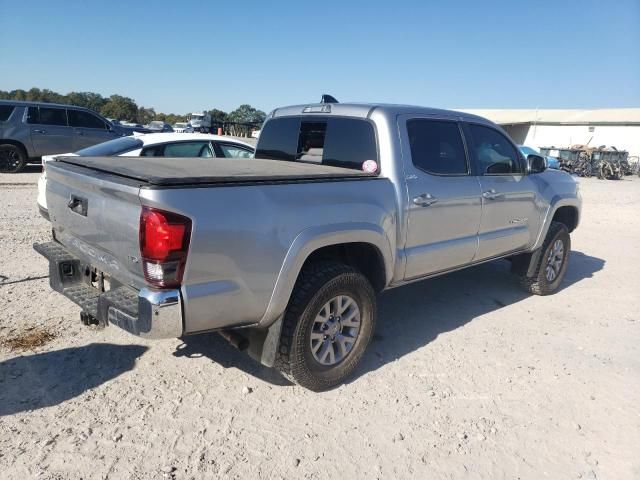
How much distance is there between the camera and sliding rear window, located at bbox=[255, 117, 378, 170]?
3828mm

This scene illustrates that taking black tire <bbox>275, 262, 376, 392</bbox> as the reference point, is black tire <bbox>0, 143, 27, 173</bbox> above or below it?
below

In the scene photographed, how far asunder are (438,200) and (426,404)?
1567mm

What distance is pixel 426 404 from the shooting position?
3.30 m

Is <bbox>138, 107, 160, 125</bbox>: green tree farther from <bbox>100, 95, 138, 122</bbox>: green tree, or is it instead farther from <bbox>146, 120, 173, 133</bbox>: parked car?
<bbox>146, 120, 173, 133</bbox>: parked car

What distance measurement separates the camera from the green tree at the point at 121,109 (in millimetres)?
57125

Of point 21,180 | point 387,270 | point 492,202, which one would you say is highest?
point 492,202

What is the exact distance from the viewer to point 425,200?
3.80 metres

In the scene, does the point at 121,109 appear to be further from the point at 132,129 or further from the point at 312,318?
the point at 312,318

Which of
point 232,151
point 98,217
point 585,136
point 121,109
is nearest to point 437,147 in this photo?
point 98,217

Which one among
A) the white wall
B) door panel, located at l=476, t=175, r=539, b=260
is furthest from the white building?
door panel, located at l=476, t=175, r=539, b=260

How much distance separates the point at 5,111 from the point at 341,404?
42.9 feet

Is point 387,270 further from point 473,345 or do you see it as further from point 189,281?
point 189,281

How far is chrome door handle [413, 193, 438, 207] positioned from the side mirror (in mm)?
1843

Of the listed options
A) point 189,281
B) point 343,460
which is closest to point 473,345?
point 343,460
